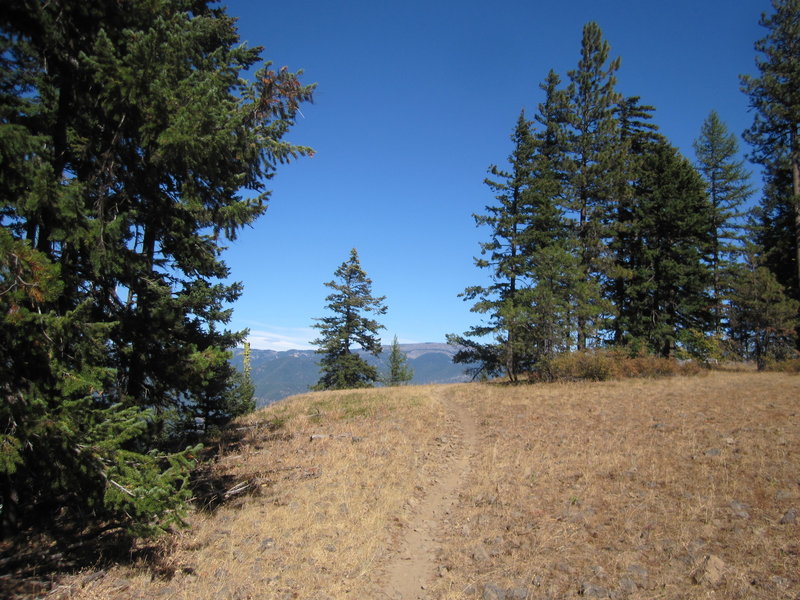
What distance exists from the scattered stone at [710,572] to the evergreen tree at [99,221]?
6.45 metres

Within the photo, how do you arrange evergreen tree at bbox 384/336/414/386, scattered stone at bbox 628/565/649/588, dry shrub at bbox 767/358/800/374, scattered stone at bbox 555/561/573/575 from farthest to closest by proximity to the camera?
evergreen tree at bbox 384/336/414/386
dry shrub at bbox 767/358/800/374
scattered stone at bbox 555/561/573/575
scattered stone at bbox 628/565/649/588

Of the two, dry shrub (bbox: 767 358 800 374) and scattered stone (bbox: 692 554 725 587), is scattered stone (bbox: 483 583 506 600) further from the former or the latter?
dry shrub (bbox: 767 358 800 374)

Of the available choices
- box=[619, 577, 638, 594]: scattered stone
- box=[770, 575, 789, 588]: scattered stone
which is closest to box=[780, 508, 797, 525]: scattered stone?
box=[770, 575, 789, 588]: scattered stone

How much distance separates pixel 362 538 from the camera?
7160mm

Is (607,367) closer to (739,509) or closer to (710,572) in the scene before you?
(739,509)

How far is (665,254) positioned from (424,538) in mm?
27489

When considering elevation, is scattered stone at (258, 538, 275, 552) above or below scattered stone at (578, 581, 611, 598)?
below

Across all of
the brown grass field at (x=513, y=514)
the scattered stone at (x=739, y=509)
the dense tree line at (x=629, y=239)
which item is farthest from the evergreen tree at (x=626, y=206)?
the scattered stone at (x=739, y=509)

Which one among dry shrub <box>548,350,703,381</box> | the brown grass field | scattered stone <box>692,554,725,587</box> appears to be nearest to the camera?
scattered stone <box>692,554,725,587</box>

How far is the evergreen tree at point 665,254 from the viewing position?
26688mm

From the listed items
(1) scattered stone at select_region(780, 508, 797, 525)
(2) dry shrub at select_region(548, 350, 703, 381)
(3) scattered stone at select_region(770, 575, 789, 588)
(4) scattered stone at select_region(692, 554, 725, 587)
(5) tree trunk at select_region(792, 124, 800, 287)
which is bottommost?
(4) scattered stone at select_region(692, 554, 725, 587)

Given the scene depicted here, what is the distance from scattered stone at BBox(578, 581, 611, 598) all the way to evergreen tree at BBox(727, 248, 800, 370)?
76.7ft

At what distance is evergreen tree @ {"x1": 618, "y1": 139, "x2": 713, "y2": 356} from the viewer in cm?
2669

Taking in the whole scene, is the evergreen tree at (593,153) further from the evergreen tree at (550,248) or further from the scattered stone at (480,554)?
the scattered stone at (480,554)
